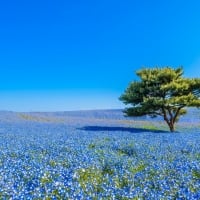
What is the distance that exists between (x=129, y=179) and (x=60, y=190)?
174 centimetres

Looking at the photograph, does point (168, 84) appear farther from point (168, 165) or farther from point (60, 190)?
point (60, 190)

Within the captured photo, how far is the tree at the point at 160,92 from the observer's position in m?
23.7

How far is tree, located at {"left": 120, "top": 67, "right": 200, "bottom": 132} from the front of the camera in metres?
23.7

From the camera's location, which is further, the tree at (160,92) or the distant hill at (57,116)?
the distant hill at (57,116)

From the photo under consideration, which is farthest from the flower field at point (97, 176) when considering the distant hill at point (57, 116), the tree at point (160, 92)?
the distant hill at point (57, 116)

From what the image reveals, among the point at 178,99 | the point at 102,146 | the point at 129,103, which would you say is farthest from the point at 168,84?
the point at 102,146

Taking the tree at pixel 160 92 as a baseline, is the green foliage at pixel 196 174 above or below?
below

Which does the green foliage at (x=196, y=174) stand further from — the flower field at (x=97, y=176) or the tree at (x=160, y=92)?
the tree at (x=160, y=92)

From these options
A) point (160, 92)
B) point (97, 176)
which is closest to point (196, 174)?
point (97, 176)

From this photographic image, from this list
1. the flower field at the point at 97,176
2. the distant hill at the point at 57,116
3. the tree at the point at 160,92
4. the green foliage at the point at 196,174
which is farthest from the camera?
the distant hill at the point at 57,116

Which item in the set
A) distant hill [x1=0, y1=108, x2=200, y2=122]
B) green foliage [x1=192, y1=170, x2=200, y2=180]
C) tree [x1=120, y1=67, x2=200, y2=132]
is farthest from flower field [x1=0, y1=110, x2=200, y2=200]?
distant hill [x1=0, y1=108, x2=200, y2=122]

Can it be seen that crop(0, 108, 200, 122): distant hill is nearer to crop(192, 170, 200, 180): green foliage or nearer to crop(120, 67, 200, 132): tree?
crop(120, 67, 200, 132): tree

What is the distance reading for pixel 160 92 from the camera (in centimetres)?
2430

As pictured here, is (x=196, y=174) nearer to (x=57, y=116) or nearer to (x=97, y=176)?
(x=97, y=176)
